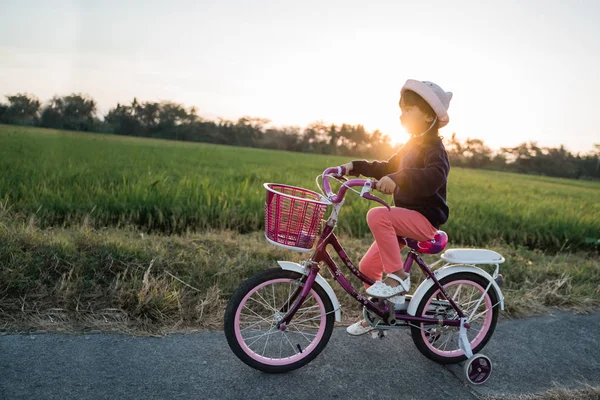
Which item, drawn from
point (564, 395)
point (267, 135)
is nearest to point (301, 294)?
point (564, 395)

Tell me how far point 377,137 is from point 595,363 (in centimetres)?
2464

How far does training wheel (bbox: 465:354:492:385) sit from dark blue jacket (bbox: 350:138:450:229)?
Result: 2.66ft

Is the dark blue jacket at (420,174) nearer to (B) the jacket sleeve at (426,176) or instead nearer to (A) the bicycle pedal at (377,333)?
(B) the jacket sleeve at (426,176)

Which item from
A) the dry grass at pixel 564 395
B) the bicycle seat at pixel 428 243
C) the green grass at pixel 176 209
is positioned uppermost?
the bicycle seat at pixel 428 243

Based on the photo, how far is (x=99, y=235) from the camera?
3.67 meters

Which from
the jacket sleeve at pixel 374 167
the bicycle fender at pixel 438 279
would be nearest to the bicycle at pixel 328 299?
the bicycle fender at pixel 438 279

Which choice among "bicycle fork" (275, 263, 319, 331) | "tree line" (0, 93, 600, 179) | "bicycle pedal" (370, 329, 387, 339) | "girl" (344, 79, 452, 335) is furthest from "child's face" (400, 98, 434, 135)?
"tree line" (0, 93, 600, 179)

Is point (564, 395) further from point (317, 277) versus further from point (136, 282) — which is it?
point (136, 282)

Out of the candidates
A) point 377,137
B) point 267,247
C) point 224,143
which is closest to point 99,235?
point 267,247

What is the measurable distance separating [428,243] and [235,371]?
4.23ft

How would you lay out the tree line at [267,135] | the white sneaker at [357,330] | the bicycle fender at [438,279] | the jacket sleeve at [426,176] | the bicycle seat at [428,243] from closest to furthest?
the jacket sleeve at [426,176] → the bicycle seat at [428,243] → the bicycle fender at [438,279] → the white sneaker at [357,330] → the tree line at [267,135]

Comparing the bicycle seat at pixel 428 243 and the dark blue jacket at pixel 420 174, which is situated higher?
the dark blue jacket at pixel 420 174

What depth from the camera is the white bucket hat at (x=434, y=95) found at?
239cm

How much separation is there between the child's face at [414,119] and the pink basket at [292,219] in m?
0.73
